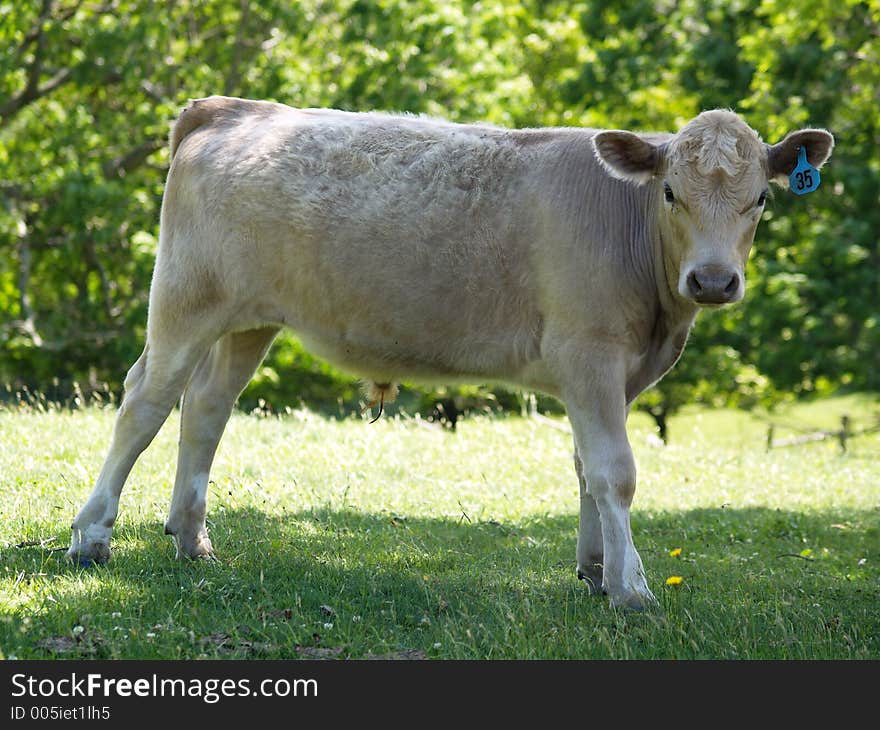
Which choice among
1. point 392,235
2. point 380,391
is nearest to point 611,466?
point 380,391

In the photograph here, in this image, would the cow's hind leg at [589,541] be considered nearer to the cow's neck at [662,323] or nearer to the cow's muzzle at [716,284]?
the cow's neck at [662,323]

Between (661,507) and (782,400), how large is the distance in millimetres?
15302

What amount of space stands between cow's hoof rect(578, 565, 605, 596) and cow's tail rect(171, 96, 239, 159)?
3702 millimetres

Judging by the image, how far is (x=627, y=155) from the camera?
639 centimetres

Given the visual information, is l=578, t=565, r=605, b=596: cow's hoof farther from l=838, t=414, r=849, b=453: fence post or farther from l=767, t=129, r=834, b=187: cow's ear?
l=838, t=414, r=849, b=453: fence post

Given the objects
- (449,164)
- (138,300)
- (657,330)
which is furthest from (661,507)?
(138,300)

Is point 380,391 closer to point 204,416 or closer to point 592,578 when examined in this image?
point 204,416

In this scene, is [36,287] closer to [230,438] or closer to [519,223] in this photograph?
[230,438]

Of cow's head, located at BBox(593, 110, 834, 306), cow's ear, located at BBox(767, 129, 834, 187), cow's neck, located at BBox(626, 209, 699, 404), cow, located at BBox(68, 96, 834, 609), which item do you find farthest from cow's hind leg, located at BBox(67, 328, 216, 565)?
cow's ear, located at BBox(767, 129, 834, 187)

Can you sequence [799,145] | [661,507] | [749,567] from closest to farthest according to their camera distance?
[799,145] < [749,567] < [661,507]

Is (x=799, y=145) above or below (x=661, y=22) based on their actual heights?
above

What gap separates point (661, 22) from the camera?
24094mm

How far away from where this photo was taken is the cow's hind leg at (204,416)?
7.12 m

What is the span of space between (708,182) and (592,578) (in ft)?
A: 7.86
